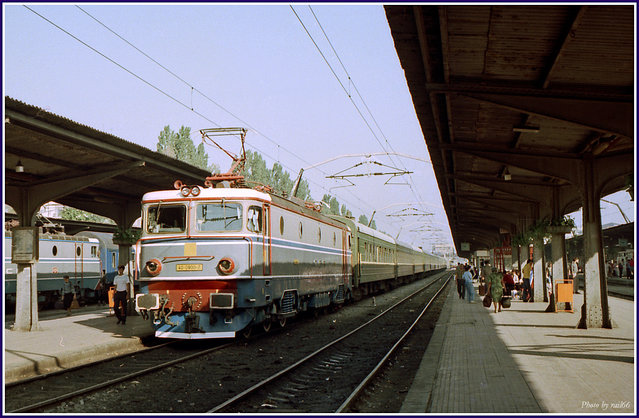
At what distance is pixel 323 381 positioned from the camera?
9.73 m

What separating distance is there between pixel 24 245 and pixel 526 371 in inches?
471

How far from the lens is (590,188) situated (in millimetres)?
15312

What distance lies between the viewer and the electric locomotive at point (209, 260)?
12.5 metres

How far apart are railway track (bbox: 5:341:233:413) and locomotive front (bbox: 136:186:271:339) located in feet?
2.07

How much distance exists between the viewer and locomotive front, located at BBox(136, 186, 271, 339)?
1248 cm

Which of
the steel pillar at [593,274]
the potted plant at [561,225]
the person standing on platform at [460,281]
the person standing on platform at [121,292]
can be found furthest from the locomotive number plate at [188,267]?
the person standing on platform at [460,281]

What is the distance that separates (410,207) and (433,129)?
36599 mm

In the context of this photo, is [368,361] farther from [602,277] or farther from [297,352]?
[602,277]

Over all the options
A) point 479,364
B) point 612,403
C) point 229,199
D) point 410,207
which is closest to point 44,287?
point 229,199

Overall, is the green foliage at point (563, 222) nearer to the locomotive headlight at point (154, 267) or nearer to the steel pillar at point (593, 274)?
the steel pillar at point (593, 274)

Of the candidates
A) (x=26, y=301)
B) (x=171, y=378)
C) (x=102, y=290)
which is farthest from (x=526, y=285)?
(x=171, y=378)

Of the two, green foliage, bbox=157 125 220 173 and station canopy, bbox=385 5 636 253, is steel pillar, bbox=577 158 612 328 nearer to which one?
station canopy, bbox=385 5 636 253

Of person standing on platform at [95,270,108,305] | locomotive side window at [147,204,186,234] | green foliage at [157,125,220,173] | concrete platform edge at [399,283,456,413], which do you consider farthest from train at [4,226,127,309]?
green foliage at [157,125,220,173]

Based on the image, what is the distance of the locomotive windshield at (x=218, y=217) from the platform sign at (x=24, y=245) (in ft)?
16.5
